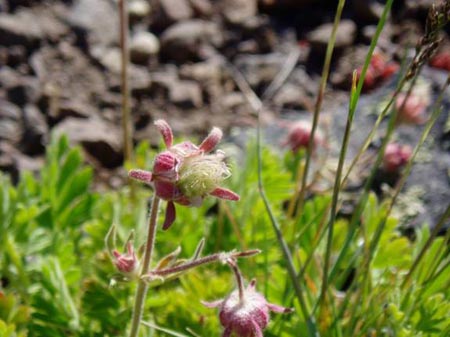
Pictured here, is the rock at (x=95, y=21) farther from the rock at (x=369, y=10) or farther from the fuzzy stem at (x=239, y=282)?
the fuzzy stem at (x=239, y=282)

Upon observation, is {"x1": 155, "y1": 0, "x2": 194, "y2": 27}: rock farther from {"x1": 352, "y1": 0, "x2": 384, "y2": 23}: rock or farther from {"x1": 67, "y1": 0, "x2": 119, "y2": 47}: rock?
{"x1": 352, "y1": 0, "x2": 384, "y2": 23}: rock

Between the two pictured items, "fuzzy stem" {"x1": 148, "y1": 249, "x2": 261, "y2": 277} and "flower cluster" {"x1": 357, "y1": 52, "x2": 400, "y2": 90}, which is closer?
"fuzzy stem" {"x1": 148, "y1": 249, "x2": 261, "y2": 277}

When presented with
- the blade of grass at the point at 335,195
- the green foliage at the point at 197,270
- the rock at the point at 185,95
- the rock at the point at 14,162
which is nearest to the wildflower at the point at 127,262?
the green foliage at the point at 197,270

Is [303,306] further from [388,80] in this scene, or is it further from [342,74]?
[342,74]

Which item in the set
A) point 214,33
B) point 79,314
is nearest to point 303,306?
point 79,314

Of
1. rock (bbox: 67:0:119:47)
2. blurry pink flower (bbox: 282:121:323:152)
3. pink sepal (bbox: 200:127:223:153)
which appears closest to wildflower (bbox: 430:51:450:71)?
blurry pink flower (bbox: 282:121:323:152)

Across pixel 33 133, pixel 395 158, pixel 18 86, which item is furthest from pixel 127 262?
pixel 18 86
